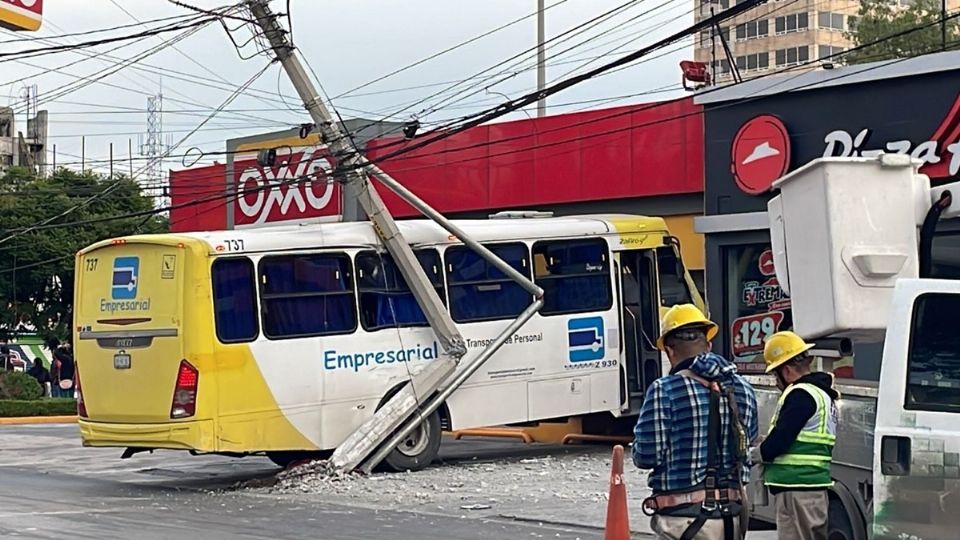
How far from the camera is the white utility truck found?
7.65 meters

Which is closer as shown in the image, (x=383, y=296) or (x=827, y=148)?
(x=383, y=296)

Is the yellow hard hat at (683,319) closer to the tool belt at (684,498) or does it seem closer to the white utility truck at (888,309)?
the tool belt at (684,498)

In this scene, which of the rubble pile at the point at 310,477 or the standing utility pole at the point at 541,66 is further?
the standing utility pole at the point at 541,66

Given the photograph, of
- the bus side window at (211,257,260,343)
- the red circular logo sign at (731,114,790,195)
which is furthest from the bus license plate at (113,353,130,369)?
the red circular logo sign at (731,114,790,195)

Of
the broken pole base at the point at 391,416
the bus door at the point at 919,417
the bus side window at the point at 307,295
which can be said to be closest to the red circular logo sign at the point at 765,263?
the broken pole base at the point at 391,416

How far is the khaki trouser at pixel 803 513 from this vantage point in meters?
8.21

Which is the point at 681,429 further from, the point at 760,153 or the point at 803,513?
the point at 760,153

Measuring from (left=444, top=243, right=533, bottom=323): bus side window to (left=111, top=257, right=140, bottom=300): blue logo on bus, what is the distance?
392 cm

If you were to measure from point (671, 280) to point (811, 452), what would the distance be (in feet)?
40.4

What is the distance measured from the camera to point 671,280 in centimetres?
2044

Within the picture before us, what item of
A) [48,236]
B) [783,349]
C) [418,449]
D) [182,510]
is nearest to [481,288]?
[418,449]

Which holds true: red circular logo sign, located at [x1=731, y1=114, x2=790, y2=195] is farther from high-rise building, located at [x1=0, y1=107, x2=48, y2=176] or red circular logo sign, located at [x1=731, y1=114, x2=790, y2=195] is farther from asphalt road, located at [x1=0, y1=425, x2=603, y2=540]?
high-rise building, located at [x1=0, y1=107, x2=48, y2=176]

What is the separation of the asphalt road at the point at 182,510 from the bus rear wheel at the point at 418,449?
1.91 m

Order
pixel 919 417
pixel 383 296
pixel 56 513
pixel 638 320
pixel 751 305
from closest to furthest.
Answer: pixel 919 417
pixel 56 513
pixel 383 296
pixel 638 320
pixel 751 305
